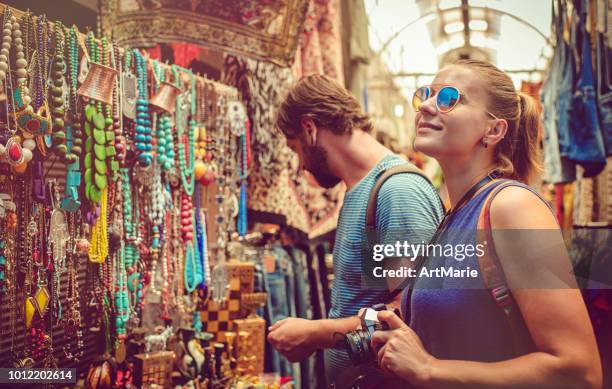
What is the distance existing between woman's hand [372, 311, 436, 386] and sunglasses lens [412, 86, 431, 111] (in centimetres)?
42

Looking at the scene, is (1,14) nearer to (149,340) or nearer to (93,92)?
(93,92)

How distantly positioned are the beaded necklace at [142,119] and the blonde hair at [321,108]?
378mm

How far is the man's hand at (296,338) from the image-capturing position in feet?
4.82

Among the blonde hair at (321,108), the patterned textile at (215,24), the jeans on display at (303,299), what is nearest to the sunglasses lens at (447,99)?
the blonde hair at (321,108)

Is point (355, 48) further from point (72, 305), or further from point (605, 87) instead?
point (72, 305)

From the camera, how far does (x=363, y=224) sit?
1.48 m

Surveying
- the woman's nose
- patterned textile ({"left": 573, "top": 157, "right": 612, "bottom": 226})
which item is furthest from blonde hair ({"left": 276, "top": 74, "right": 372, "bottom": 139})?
patterned textile ({"left": 573, "top": 157, "right": 612, "bottom": 226})

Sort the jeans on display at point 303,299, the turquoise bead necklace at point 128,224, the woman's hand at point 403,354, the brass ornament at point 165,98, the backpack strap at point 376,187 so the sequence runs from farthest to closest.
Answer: the jeans on display at point 303,299
the brass ornament at point 165,98
the turquoise bead necklace at point 128,224
the backpack strap at point 376,187
the woman's hand at point 403,354

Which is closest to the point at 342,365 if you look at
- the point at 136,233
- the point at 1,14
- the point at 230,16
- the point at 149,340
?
the point at 149,340

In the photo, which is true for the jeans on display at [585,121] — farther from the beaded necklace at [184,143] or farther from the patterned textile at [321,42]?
the beaded necklace at [184,143]

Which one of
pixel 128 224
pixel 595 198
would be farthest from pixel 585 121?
pixel 128 224

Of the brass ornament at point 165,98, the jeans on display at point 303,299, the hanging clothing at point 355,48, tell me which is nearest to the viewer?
the brass ornament at point 165,98

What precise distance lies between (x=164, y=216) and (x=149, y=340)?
374 millimetres

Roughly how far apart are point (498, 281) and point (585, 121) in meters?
1.57
